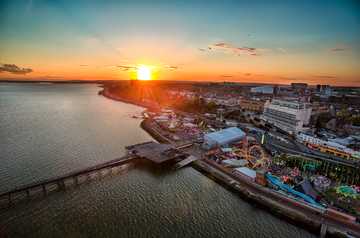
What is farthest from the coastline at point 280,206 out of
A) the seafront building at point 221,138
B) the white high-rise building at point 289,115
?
the white high-rise building at point 289,115

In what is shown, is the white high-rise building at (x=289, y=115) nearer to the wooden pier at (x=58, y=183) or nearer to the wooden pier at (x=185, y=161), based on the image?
the wooden pier at (x=185, y=161)

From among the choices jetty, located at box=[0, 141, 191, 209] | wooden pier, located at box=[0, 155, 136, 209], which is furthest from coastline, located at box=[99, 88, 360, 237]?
wooden pier, located at box=[0, 155, 136, 209]

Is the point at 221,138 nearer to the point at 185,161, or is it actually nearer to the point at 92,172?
the point at 185,161

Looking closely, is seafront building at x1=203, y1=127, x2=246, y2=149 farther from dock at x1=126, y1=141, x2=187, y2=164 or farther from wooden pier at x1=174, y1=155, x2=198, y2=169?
dock at x1=126, y1=141, x2=187, y2=164

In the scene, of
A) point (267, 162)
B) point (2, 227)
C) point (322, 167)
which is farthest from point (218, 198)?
point (2, 227)

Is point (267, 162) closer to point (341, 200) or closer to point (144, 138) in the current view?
point (341, 200)
